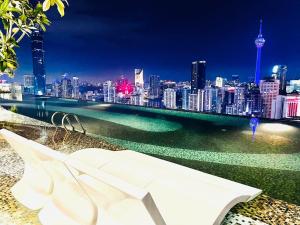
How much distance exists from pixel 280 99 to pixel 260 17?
11.0 m

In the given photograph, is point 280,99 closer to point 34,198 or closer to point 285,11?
point 285,11

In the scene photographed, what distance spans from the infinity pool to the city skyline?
409 inches

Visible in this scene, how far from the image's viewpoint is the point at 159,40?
21.9 m

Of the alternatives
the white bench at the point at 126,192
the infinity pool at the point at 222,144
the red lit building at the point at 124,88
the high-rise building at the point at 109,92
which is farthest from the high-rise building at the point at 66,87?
the white bench at the point at 126,192

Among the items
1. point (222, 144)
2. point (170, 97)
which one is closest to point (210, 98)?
point (170, 97)

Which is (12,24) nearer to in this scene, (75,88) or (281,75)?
(75,88)

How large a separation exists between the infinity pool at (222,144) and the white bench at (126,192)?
1636 millimetres

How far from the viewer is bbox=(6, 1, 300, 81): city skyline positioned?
1773cm

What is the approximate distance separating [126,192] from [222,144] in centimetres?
470

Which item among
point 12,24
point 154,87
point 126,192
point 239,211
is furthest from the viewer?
point 154,87

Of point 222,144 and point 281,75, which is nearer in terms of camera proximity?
point 222,144

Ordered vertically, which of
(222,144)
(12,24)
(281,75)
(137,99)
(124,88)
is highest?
(281,75)

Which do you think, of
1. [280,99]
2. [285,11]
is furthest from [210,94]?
[285,11]

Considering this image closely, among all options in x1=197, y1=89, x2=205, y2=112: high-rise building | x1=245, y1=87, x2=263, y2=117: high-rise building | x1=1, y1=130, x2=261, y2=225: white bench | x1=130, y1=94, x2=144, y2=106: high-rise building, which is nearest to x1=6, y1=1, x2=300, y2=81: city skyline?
x1=245, y1=87, x2=263, y2=117: high-rise building
